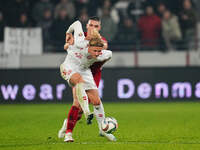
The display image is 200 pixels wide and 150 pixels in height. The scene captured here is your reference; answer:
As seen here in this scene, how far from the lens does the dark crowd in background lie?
19.2 metres

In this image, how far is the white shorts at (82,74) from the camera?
9.77m

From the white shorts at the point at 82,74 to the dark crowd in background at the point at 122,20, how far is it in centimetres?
898

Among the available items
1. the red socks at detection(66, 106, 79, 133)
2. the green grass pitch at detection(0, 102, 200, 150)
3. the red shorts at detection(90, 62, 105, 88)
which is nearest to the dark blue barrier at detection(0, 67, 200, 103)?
the green grass pitch at detection(0, 102, 200, 150)

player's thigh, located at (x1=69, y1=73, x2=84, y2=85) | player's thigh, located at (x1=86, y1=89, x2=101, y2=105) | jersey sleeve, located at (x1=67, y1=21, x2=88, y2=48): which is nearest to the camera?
player's thigh, located at (x1=69, y1=73, x2=84, y2=85)

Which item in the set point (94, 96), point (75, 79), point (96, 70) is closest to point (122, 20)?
point (96, 70)

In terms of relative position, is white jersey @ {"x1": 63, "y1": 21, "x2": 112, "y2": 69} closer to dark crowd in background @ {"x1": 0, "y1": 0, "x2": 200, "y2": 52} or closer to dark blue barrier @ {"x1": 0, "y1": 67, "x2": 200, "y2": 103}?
dark crowd in background @ {"x1": 0, "y1": 0, "x2": 200, "y2": 52}

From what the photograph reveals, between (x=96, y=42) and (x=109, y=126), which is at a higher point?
(x=96, y=42)

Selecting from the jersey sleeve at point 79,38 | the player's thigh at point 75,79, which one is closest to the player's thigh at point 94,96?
the player's thigh at point 75,79

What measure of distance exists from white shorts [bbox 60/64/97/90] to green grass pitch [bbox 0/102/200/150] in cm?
94

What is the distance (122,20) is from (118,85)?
2.21m

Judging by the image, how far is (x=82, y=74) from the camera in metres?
9.96

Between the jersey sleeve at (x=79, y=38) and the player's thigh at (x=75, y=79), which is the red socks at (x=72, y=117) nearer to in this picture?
the player's thigh at (x=75, y=79)

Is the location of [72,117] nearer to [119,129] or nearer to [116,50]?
[119,129]

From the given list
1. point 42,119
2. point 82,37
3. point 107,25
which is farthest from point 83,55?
point 107,25
